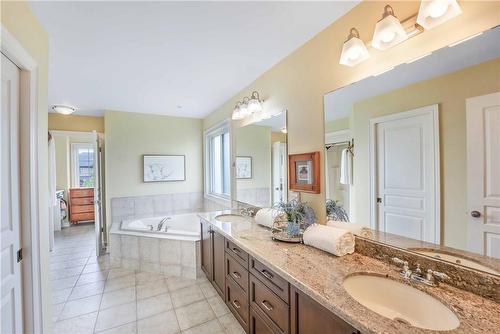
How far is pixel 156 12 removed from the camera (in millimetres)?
1483

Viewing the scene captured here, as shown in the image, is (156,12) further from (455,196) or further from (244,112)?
(455,196)

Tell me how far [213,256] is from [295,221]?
44.4 inches

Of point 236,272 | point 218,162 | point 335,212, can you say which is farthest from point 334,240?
point 218,162

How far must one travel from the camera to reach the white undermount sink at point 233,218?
2.54 metres

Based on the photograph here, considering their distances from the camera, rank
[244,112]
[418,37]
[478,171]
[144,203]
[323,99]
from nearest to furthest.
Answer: [478,171], [418,37], [323,99], [244,112], [144,203]

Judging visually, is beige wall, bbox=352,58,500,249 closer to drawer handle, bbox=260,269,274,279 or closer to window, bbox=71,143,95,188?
drawer handle, bbox=260,269,274,279

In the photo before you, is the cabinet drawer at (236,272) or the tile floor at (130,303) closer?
the cabinet drawer at (236,272)

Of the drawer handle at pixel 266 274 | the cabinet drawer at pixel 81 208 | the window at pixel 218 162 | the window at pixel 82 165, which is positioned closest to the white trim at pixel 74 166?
the window at pixel 82 165

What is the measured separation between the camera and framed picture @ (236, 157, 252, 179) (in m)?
2.95

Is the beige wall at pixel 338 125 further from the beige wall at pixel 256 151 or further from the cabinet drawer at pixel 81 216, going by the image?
the cabinet drawer at pixel 81 216

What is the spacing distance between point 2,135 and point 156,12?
1152 mm

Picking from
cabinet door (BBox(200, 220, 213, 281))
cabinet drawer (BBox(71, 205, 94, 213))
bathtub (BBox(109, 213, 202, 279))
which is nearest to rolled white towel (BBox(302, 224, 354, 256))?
cabinet door (BBox(200, 220, 213, 281))

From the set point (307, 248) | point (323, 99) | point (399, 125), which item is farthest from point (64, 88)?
point (399, 125)

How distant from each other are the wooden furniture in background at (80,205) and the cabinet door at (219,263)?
484 cm
